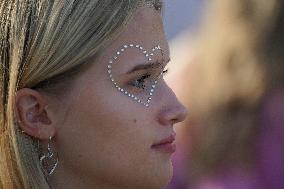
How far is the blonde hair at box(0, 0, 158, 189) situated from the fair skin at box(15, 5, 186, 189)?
1.1 inches

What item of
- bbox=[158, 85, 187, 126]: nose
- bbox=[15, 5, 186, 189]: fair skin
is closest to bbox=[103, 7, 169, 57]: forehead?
bbox=[15, 5, 186, 189]: fair skin

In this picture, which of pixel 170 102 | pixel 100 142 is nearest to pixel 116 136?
pixel 100 142

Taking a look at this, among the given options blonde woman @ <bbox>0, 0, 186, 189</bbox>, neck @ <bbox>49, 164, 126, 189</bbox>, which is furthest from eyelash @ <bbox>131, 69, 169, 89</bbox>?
neck @ <bbox>49, 164, 126, 189</bbox>

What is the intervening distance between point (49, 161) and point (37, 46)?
0.85 feet

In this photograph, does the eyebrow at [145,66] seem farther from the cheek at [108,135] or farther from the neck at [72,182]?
the neck at [72,182]

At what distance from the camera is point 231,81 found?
6.46ft

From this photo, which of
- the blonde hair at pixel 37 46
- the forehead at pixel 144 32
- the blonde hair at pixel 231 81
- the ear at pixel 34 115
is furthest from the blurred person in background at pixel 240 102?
the ear at pixel 34 115

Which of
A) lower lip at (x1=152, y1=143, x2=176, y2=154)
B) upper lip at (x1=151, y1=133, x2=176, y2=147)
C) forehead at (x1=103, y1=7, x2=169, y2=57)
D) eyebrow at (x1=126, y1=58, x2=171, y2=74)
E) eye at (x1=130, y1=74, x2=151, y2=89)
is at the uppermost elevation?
forehead at (x1=103, y1=7, x2=169, y2=57)

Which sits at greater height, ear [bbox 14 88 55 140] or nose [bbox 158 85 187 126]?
nose [bbox 158 85 187 126]

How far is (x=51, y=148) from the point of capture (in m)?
1.59

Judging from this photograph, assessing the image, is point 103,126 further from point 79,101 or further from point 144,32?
point 144,32

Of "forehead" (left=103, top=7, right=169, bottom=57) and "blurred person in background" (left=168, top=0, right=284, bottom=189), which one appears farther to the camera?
"blurred person in background" (left=168, top=0, right=284, bottom=189)

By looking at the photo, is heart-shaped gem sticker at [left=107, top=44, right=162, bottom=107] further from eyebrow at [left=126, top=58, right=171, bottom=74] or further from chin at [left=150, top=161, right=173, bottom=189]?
chin at [left=150, top=161, right=173, bottom=189]

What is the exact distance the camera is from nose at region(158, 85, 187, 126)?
1579mm
